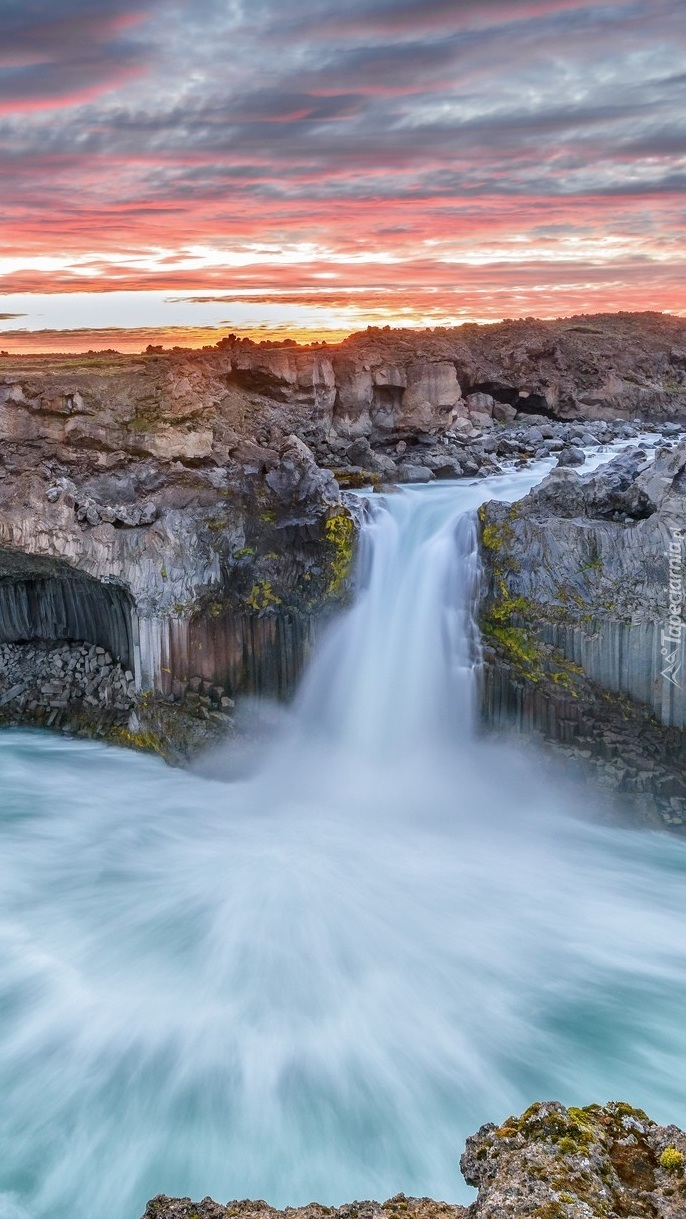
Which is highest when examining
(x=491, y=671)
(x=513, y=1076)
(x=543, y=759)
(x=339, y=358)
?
(x=339, y=358)

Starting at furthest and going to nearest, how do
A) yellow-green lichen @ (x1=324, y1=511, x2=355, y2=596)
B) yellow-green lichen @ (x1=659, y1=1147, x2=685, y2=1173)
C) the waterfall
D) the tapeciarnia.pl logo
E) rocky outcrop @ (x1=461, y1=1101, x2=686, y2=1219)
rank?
yellow-green lichen @ (x1=324, y1=511, x2=355, y2=596) < the waterfall < the tapeciarnia.pl logo < yellow-green lichen @ (x1=659, y1=1147, x2=685, y2=1173) < rocky outcrop @ (x1=461, y1=1101, x2=686, y2=1219)

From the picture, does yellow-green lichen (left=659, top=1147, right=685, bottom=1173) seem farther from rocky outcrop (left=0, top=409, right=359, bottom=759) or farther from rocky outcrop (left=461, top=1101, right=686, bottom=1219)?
rocky outcrop (left=0, top=409, right=359, bottom=759)

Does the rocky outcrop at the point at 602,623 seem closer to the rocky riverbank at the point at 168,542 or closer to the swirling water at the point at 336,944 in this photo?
the rocky riverbank at the point at 168,542

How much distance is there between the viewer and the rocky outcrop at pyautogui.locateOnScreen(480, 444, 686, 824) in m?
12.4

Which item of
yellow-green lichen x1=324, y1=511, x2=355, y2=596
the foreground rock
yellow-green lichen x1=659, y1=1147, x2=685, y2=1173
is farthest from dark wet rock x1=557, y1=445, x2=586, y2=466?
yellow-green lichen x1=659, y1=1147, x2=685, y2=1173

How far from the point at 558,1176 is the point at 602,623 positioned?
1006cm

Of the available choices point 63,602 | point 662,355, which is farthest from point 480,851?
point 662,355

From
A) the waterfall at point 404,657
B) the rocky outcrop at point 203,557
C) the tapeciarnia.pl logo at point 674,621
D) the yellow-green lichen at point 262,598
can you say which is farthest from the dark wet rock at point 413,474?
the tapeciarnia.pl logo at point 674,621

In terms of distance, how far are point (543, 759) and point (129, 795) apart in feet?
21.0

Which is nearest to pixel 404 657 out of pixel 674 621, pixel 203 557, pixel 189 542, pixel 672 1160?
pixel 203 557

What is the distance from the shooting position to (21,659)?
1712 centimetres

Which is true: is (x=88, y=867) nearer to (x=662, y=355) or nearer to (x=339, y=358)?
(x=339, y=358)

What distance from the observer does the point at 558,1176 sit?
11.0ft

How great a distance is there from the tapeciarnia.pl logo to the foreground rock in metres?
9.14
